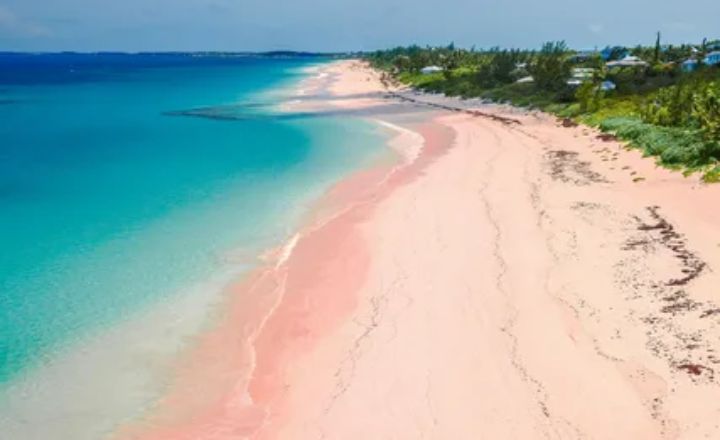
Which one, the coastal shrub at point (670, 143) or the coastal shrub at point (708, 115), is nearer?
the coastal shrub at point (670, 143)

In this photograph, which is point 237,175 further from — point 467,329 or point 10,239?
point 467,329

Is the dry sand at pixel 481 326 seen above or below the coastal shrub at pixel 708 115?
below

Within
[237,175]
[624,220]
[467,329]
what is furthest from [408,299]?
[237,175]

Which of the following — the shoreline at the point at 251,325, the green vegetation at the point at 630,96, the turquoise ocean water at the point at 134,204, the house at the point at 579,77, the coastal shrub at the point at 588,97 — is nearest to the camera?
the shoreline at the point at 251,325

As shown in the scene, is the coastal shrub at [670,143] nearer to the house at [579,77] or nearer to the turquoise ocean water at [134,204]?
the turquoise ocean water at [134,204]

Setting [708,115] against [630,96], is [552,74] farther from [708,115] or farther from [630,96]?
[708,115]

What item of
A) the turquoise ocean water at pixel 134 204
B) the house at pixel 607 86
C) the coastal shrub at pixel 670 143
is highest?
the coastal shrub at pixel 670 143

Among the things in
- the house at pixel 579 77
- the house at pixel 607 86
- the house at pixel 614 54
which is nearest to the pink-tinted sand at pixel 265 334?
the house at pixel 607 86

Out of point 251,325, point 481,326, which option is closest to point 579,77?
point 481,326
